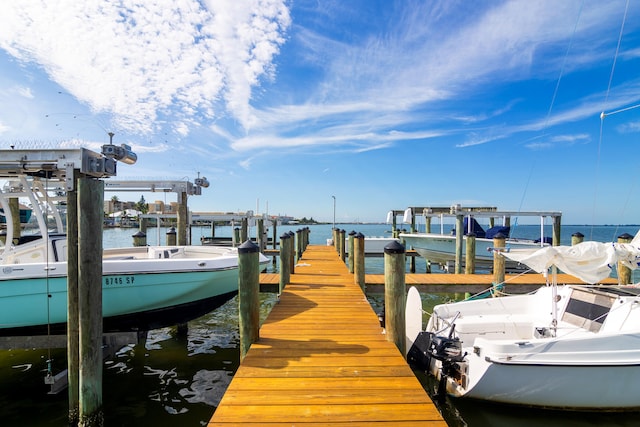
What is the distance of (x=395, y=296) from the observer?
470cm

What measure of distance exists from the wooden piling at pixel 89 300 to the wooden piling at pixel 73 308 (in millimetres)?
280

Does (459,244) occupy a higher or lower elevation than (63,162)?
lower

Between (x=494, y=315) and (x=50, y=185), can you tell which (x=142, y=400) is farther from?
(x=494, y=315)

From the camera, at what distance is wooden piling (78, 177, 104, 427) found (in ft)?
15.6

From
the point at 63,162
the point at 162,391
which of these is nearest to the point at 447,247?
the point at 162,391

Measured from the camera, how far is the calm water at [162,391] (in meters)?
5.37

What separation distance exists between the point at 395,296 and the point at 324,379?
60.7 inches

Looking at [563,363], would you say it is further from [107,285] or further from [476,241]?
[476,241]

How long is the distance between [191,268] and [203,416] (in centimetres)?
256

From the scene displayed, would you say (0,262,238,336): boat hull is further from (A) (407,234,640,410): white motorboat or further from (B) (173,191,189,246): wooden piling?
(B) (173,191,189,246): wooden piling

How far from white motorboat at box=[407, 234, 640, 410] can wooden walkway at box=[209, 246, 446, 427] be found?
A: 5.23 feet

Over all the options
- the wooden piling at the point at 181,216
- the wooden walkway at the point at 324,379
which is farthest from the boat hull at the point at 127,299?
the wooden piling at the point at 181,216

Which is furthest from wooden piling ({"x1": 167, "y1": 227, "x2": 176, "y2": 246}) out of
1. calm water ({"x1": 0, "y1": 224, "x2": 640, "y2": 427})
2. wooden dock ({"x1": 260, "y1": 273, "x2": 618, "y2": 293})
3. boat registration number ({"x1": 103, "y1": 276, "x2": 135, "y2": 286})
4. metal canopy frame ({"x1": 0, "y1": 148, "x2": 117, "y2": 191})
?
metal canopy frame ({"x1": 0, "y1": 148, "x2": 117, "y2": 191})

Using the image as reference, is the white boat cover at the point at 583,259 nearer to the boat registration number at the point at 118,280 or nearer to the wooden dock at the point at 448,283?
the wooden dock at the point at 448,283
